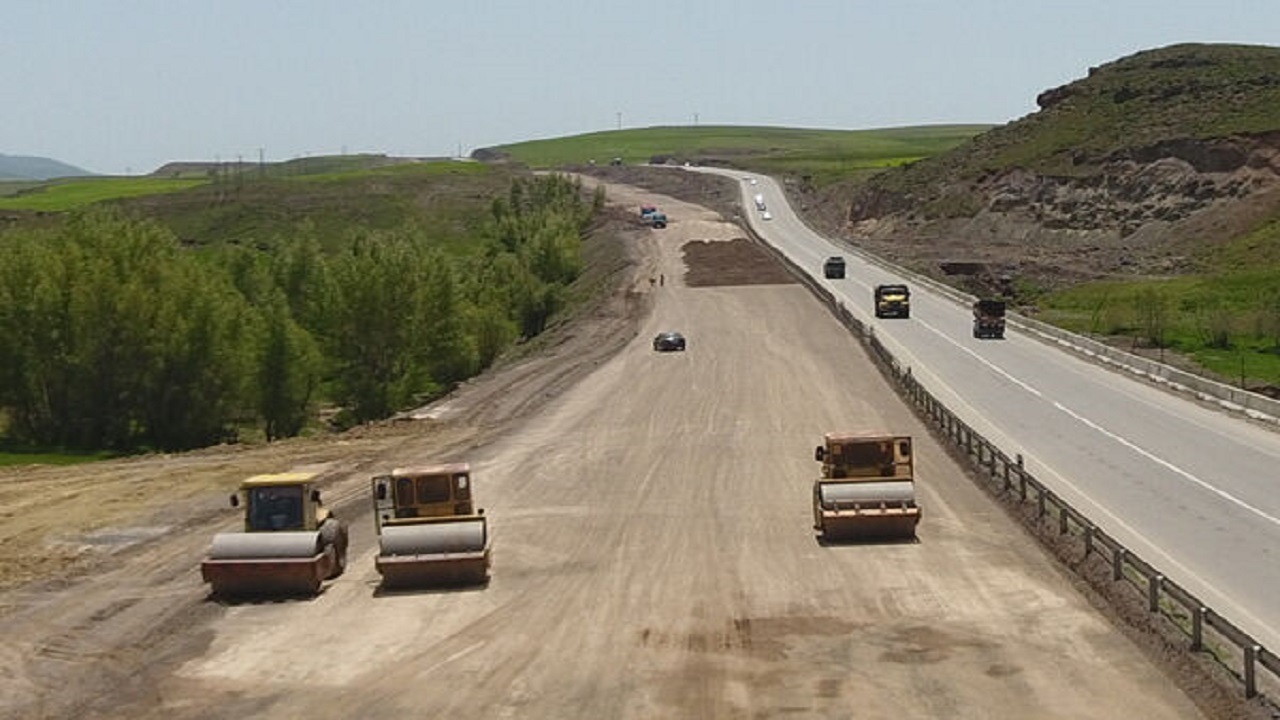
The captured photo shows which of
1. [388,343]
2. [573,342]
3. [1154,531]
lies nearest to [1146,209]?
[573,342]

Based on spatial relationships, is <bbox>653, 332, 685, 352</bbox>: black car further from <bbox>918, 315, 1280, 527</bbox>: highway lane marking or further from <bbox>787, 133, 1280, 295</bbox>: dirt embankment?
<bbox>787, 133, 1280, 295</bbox>: dirt embankment

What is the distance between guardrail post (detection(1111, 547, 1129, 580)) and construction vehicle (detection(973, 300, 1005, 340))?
5404 cm

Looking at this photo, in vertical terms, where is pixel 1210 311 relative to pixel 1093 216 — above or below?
below

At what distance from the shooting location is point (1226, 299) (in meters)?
93.1

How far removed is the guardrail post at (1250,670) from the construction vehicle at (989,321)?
61.4m

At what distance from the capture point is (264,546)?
30.5 m

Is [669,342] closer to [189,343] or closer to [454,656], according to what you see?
[189,343]

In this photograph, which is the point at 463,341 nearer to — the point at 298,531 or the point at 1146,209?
the point at 298,531

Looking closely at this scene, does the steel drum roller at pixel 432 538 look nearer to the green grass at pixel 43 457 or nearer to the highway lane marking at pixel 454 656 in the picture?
the highway lane marking at pixel 454 656

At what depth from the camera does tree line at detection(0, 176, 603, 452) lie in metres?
69.3

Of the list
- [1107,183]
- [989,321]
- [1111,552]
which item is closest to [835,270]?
[989,321]

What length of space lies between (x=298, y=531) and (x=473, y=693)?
353 inches

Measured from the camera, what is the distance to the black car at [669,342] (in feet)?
263

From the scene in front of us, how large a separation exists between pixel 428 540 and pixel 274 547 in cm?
304
